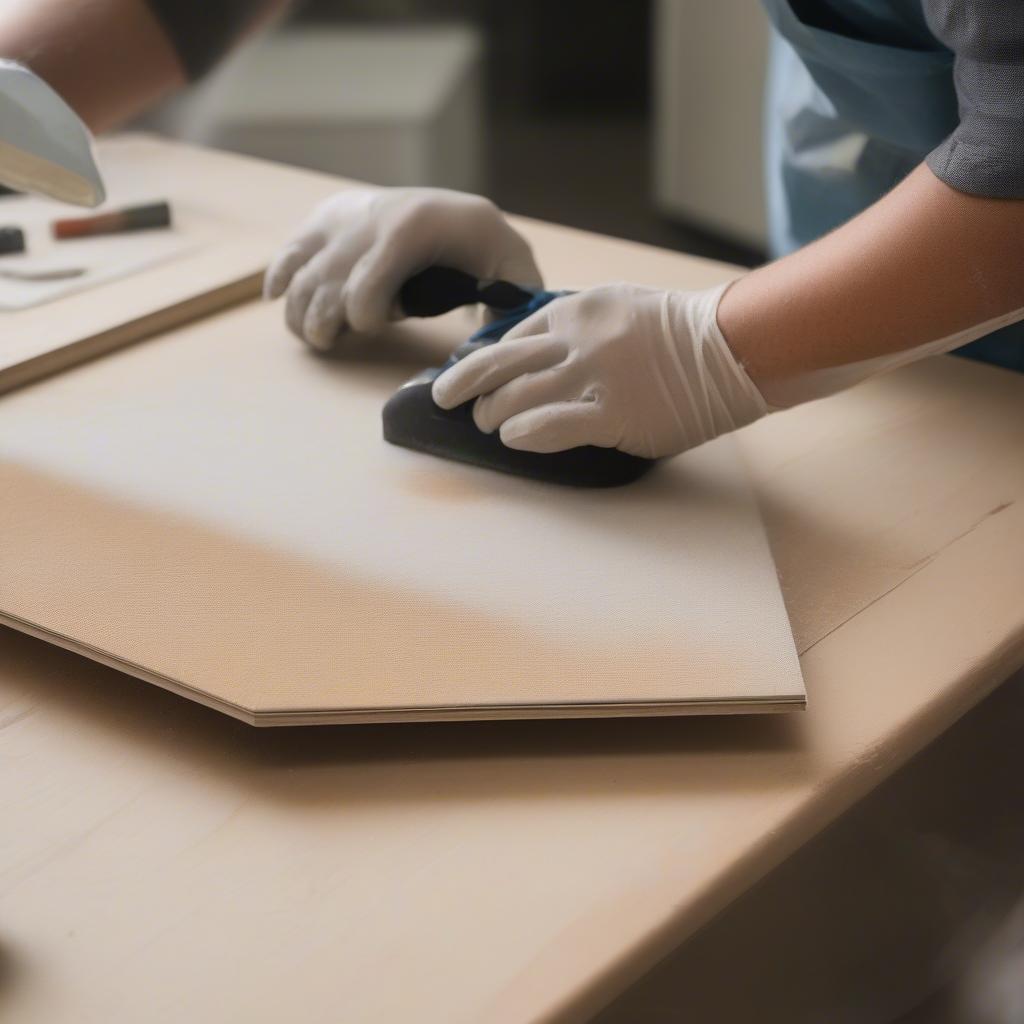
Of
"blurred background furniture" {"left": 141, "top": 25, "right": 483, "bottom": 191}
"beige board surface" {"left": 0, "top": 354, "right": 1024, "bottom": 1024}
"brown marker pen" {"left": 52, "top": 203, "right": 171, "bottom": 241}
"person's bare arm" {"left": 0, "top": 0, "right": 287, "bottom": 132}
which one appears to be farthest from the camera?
"blurred background furniture" {"left": 141, "top": 25, "right": 483, "bottom": 191}

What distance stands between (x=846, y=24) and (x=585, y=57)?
3.02m

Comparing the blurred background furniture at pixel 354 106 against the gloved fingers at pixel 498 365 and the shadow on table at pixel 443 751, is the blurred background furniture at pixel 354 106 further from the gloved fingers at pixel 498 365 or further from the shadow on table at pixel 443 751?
the shadow on table at pixel 443 751

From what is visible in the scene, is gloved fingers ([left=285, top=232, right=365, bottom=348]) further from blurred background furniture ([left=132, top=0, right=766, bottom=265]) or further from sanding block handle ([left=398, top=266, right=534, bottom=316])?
blurred background furniture ([left=132, top=0, right=766, bottom=265])

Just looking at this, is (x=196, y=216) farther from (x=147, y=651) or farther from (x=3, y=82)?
(x=147, y=651)

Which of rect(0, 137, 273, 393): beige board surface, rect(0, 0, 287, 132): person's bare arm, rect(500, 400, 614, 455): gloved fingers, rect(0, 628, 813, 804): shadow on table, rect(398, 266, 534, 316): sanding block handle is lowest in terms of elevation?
rect(0, 628, 813, 804): shadow on table

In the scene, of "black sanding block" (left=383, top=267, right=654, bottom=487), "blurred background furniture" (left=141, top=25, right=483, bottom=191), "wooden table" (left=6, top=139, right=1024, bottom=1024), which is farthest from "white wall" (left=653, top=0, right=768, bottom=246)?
"wooden table" (left=6, top=139, right=1024, bottom=1024)

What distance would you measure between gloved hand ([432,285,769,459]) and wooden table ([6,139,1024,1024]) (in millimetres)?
96

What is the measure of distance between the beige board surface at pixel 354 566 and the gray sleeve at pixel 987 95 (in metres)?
0.21

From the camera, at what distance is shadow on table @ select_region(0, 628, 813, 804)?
54 cm

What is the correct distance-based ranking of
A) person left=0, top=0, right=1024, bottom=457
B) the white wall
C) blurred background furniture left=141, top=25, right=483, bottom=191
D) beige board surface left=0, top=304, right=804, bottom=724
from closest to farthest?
beige board surface left=0, top=304, right=804, bottom=724 → person left=0, top=0, right=1024, bottom=457 → blurred background furniture left=141, top=25, right=483, bottom=191 → the white wall

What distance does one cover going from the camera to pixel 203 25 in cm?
105

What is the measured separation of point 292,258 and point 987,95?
0.50 meters

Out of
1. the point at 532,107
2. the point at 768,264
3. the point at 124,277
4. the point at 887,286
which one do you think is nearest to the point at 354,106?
the point at 532,107

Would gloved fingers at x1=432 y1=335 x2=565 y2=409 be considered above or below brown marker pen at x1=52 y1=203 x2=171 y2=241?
above
